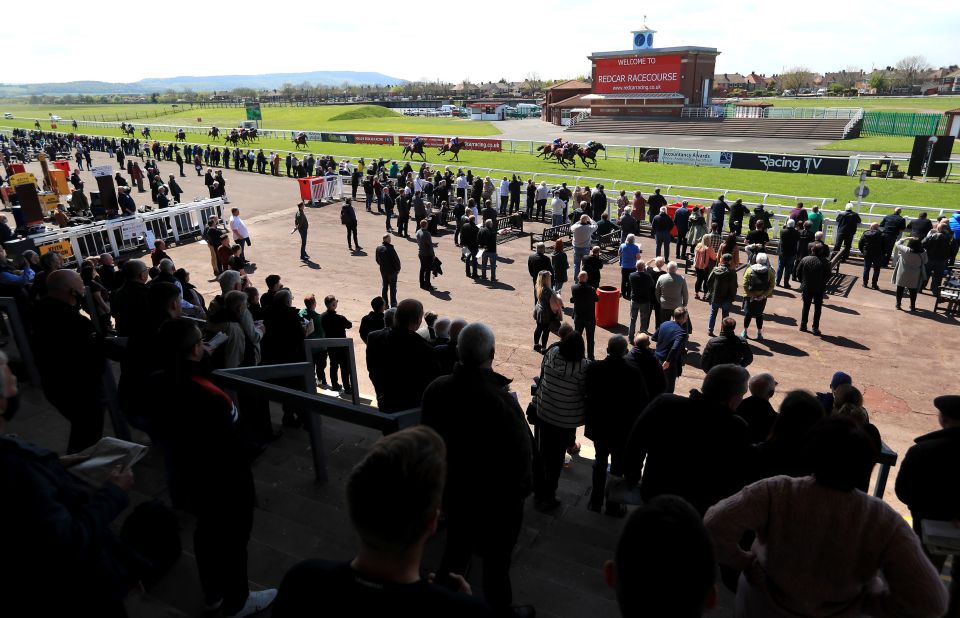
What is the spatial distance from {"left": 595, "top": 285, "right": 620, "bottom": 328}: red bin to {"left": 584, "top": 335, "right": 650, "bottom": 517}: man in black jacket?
6790 mm

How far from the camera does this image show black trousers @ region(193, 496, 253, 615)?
3061mm

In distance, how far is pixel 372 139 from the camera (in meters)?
48.8

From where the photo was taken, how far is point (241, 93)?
186m

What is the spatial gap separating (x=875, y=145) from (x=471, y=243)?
4195 centimetres

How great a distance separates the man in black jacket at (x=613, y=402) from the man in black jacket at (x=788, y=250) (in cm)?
1017

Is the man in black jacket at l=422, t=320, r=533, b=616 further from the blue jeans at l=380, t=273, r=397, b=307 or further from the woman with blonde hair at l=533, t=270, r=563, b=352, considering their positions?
the blue jeans at l=380, t=273, r=397, b=307

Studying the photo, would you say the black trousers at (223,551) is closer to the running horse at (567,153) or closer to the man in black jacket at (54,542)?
the man in black jacket at (54,542)

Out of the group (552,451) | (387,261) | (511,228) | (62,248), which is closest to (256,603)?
(552,451)

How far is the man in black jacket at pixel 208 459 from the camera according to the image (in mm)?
2963

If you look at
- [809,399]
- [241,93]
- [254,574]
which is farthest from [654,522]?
[241,93]

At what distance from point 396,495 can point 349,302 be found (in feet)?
38.5

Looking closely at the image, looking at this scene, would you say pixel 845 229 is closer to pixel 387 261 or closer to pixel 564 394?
pixel 387 261

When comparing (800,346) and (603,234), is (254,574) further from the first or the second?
(603,234)

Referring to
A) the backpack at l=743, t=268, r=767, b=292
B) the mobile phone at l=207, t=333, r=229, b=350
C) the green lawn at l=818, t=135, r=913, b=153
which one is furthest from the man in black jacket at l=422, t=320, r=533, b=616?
the green lawn at l=818, t=135, r=913, b=153
